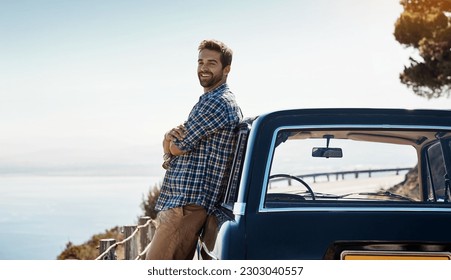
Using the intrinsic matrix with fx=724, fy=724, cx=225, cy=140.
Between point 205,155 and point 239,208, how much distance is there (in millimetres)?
975

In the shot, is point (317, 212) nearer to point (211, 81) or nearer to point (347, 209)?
point (347, 209)

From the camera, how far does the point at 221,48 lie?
474cm

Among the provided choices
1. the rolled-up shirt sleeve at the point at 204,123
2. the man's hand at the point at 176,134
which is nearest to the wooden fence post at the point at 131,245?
the man's hand at the point at 176,134

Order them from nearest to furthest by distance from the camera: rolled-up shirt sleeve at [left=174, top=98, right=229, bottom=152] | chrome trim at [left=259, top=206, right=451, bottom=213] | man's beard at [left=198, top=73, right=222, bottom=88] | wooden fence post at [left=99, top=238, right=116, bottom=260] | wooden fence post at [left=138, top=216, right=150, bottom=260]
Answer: chrome trim at [left=259, top=206, right=451, bottom=213], rolled-up shirt sleeve at [left=174, top=98, right=229, bottom=152], man's beard at [left=198, top=73, right=222, bottom=88], wooden fence post at [left=99, top=238, right=116, bottom=260], wooden fence post at [left=138, top=216, right=150, bottom=260]

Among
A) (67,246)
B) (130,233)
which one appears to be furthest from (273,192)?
(67,246)

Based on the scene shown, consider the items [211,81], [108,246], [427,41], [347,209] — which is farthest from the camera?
[427,41]

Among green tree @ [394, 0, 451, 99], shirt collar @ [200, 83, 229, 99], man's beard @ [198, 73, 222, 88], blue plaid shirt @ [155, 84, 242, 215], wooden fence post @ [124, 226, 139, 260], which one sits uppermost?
green tree @ [394, 0, 451, 99]

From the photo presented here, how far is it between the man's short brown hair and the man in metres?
0.37

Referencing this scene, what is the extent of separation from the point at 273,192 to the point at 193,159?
0.68 m

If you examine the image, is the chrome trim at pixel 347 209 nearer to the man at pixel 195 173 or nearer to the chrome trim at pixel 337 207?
the chrome trim at pixel 337 207

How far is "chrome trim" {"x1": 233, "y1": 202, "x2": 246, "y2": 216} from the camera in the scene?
11.2ft

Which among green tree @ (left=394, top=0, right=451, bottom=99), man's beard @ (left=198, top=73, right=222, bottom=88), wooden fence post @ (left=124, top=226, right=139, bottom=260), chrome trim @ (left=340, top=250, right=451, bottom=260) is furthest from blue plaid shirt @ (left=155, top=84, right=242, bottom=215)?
green tree @ (left=394, top=0, right=451, bottom=99)

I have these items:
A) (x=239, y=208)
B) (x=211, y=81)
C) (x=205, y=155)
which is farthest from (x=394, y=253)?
(x=211, y=81)

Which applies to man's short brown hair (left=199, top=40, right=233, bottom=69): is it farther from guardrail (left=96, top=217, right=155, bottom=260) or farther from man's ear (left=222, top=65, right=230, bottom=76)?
guardrail (left=96, top=217, right=155, bottom=260)
